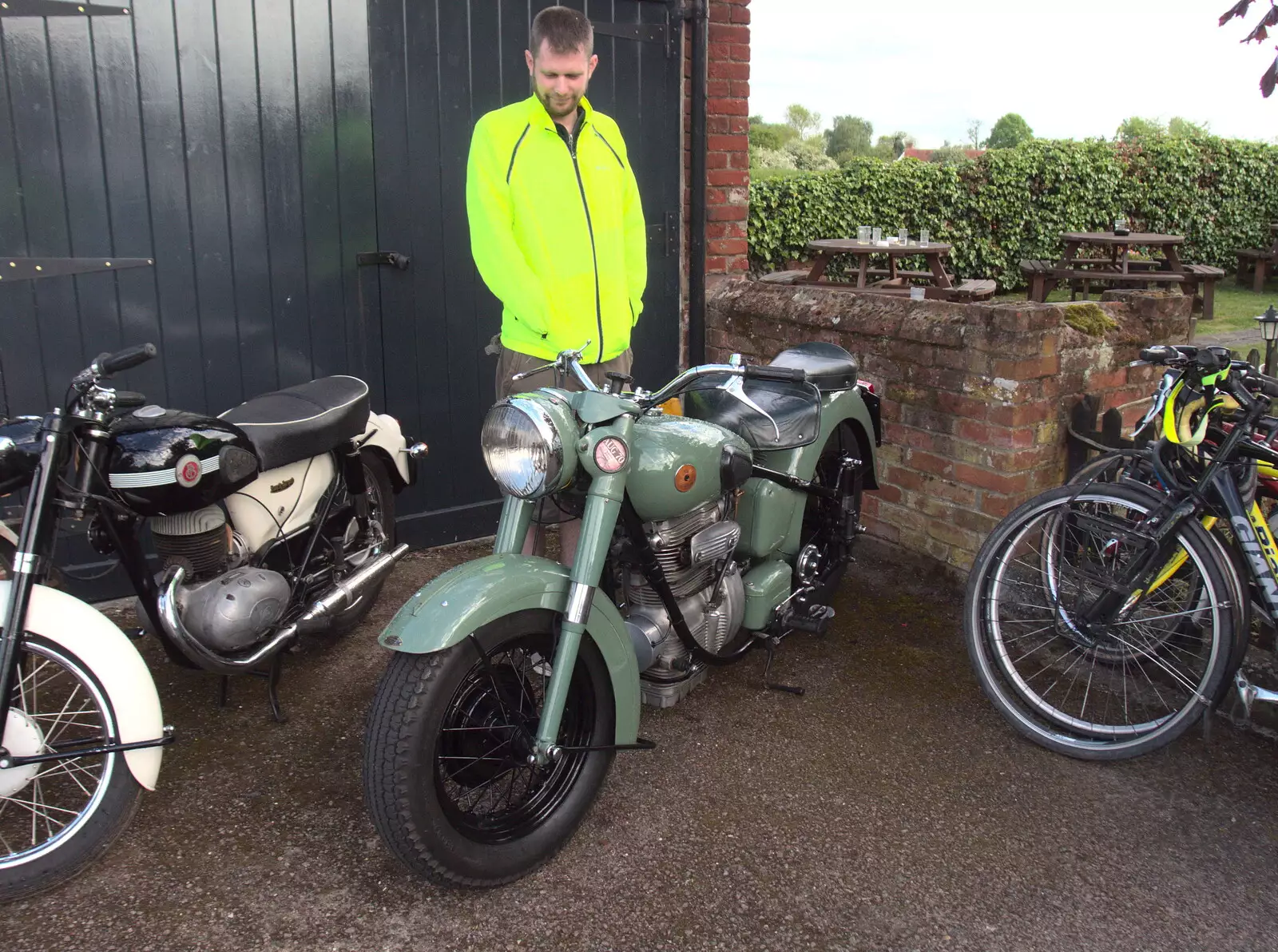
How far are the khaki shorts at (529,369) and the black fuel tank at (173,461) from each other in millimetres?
884

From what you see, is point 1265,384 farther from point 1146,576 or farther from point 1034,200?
point 1034,200

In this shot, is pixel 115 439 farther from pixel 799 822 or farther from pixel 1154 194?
pixel 1154 194

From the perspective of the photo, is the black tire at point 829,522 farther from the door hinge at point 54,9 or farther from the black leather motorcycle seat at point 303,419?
the door hinge at point 54,9

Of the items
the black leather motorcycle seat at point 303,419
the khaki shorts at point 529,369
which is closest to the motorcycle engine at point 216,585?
the black leather motorcycle seat at point 303,419

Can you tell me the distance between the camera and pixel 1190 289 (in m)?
11.6

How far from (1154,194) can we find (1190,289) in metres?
4.74

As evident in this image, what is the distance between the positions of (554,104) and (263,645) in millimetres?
1885

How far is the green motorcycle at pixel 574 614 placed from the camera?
87.8 inches

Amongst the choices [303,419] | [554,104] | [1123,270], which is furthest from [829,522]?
[1123,270]

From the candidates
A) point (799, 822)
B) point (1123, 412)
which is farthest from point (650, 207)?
point (799, 822)

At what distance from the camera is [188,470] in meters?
2.80

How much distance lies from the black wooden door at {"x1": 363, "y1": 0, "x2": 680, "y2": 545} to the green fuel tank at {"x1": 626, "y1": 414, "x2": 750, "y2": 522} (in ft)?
6.37

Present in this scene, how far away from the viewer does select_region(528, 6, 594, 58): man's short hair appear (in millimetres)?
3246

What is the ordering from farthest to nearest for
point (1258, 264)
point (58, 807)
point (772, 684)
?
point (1258, 264)
point (772, 684)
point (58, 807)
